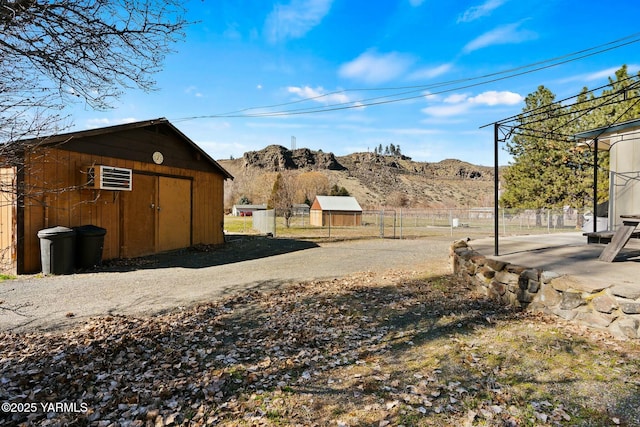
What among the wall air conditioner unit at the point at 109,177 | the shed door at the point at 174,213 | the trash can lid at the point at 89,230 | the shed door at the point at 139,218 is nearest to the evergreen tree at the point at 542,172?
the shed door at the point at 174,213

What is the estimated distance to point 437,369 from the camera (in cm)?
317

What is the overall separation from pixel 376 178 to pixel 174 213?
246 ft

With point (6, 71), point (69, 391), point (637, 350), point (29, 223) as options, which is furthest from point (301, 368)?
point (29, 223)

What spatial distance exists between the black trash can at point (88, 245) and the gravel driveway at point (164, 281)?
33 centimetres

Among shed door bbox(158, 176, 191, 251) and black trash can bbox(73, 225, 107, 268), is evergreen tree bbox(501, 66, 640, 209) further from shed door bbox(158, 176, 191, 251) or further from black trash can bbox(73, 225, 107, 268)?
black trash can bbox(73, 225, 107, 268)

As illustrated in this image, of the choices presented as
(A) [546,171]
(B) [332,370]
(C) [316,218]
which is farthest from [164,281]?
(A) [546,171]

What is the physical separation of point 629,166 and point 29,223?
13.3 m

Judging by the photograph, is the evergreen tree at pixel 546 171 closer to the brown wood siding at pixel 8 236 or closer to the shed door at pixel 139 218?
the shed door at pixel 139 218

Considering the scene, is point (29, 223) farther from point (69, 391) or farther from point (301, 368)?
point (301, 368)

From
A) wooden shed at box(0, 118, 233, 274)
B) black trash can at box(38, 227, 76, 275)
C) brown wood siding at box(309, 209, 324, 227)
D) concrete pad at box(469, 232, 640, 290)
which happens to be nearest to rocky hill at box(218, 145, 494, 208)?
brown wood siding at box(309, 209, 324, 227)

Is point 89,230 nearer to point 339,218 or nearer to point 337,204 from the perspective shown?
point 339,218

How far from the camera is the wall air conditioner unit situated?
809 cm

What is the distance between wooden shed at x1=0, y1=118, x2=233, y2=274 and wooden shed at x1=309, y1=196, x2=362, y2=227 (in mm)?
19521

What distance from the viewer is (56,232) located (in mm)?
7109
